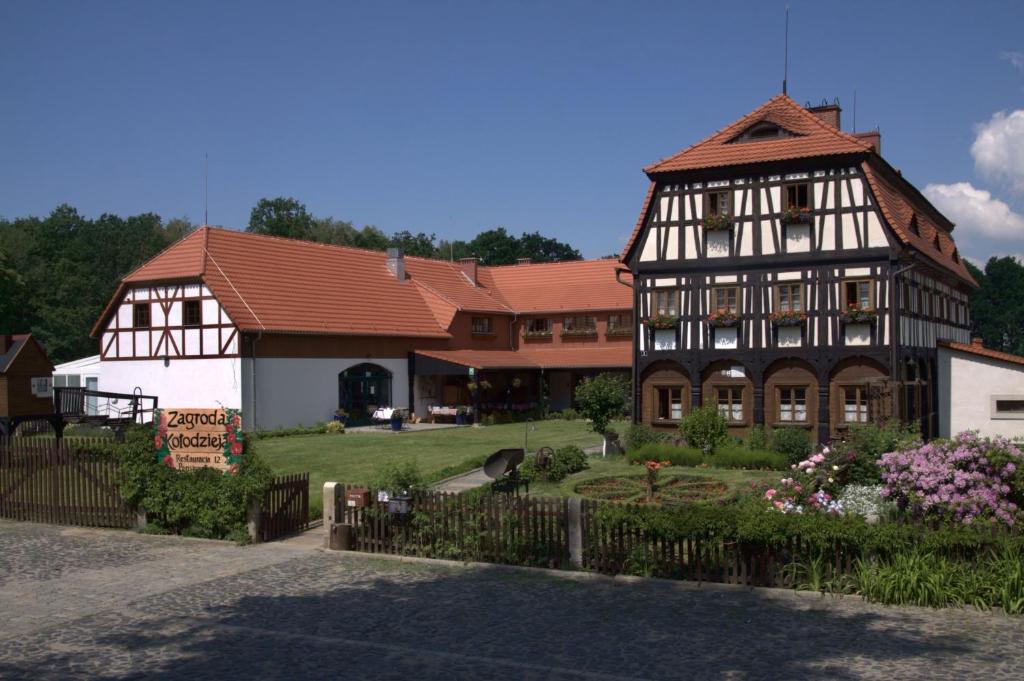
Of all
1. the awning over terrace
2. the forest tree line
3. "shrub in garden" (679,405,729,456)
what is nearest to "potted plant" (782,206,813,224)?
"shrub in garden" (679,405,729,456)

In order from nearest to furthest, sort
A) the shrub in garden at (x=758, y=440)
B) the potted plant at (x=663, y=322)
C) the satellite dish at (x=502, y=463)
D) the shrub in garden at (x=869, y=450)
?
the shrub in garden at (x=869, y=450), the satellite dish at (x=502, y=463), the shrub in garden at (x=758, y=440), the potted plant at (x=663, y=322)

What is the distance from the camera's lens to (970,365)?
29.2 meters

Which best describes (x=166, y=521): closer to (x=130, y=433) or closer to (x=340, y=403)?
(x=130, y=433)

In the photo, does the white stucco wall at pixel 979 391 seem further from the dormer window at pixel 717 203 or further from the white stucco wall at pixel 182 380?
the white stucco wall at pixel 182 380

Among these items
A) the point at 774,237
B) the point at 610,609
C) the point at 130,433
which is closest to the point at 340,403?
the point at 774,237

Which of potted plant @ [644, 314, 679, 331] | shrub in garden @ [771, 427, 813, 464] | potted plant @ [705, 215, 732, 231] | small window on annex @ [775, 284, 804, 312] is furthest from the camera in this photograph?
potted plant @ [644, 314, 679, 331]

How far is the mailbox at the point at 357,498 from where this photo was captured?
1517 centimetres

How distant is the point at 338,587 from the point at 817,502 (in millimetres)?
7056

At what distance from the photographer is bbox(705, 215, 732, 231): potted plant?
28.6 metres

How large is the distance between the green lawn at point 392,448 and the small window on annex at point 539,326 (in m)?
9.64

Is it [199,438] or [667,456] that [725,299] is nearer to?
[667,456]

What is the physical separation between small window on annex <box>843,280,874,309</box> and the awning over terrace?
16.6m

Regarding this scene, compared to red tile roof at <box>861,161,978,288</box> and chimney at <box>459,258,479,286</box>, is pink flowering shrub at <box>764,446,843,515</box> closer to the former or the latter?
red tile roof at <box>861,161,978,288</box>

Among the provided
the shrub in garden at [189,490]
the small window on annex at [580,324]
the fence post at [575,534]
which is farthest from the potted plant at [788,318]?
the small window on annex at [580,324]
